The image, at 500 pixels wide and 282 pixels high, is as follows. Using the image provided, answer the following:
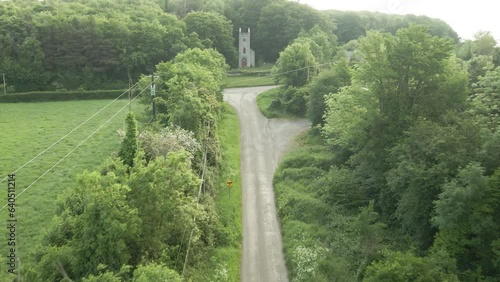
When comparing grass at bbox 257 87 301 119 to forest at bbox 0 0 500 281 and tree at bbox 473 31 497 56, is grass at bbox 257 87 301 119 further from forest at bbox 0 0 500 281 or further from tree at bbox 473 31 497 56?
tree at bbox 473 31 497 56

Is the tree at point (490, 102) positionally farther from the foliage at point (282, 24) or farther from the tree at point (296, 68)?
the foliage at point (282, 24)

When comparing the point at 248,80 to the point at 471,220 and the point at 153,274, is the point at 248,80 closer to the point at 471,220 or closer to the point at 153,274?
the point at 471,220

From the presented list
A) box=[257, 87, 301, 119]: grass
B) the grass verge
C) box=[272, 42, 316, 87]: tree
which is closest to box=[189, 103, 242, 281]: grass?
the grass verge

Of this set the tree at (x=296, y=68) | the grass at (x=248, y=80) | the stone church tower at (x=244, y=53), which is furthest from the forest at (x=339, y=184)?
the stone church tower at (x=244, y=53)

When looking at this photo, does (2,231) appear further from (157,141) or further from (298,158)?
(298,158)

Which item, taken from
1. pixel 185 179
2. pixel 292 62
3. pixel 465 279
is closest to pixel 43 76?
pixel 292 62
